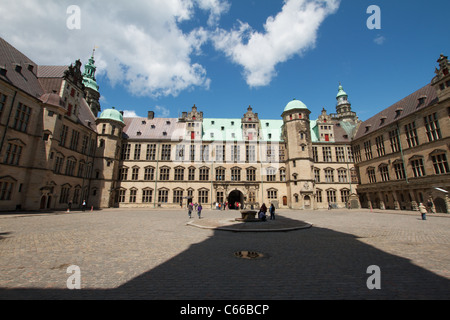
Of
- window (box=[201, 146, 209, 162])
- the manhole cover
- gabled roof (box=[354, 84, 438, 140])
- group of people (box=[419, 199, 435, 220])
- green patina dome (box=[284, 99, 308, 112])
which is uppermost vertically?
green patina dome (box=[284, 99, 308, 112])

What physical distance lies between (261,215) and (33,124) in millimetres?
30284

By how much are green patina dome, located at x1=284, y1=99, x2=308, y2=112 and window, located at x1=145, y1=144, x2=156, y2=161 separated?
2880 cm

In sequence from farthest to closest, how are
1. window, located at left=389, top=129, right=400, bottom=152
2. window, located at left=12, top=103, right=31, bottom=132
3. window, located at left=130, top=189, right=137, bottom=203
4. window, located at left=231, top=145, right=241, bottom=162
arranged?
1. window, located at left=231, top=145, right=241, bottom=162
2. window, located at left=130, top=189, right=137, bottom=203
3. window, located at left=389, top=129, right=400, bottom=152
4. window, located at left=12, top=103, right=31, bottom=132

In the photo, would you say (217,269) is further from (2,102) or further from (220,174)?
(220,174)

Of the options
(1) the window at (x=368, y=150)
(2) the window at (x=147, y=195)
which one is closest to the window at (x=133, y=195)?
(2) the window at (x=147, y=195)

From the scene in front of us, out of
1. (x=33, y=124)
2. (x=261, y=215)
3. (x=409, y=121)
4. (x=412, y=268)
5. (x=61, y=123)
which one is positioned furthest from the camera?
(x=409, y=121)

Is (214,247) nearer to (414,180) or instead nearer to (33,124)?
(33,124)

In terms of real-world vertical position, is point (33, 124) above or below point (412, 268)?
above

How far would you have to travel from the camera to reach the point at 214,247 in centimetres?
883

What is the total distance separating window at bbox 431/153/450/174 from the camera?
1027 inches

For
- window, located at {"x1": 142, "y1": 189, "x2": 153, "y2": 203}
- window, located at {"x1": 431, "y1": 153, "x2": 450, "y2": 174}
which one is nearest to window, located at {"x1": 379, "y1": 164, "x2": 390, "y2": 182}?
window, located at {"x1": 431, "y1": 153, "x2": 450, "y2": 174}

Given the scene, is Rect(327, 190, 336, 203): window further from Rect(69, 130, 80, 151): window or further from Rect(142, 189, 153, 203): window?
Rect(69, 130, 80, 151): window

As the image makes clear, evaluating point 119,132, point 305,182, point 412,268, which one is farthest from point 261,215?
point 119,132
